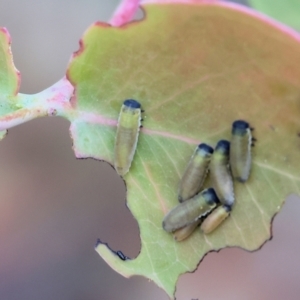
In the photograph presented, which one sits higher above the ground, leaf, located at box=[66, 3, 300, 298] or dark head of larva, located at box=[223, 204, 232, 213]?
leaf, located at box=[66, 3, 300, 298]

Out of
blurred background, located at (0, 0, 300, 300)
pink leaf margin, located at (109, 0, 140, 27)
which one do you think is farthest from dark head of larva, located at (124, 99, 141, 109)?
blurred background, located at (0, 0, 300, 300)

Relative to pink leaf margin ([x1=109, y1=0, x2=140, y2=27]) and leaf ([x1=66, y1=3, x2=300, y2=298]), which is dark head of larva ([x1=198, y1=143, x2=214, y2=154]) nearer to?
leaf ([x1=66, y1=3, x2=300, y2=298])

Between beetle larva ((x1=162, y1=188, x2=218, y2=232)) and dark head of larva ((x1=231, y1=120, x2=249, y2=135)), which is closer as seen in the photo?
dark head of larva ((x1=231, y1=120, x2=249, y2=135))

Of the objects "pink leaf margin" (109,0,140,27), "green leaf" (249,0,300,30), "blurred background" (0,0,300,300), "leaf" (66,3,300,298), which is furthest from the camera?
"blurred background" (0,0,300,300)

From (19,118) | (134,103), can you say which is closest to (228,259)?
(134,103)

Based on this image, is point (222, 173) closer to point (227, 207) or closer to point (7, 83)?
point (227, 207)

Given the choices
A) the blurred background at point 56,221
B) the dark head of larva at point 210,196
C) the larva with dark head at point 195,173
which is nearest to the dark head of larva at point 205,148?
the larva with dark head at point 195,173

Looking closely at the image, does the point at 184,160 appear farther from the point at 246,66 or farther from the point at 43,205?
the point at 43,205
